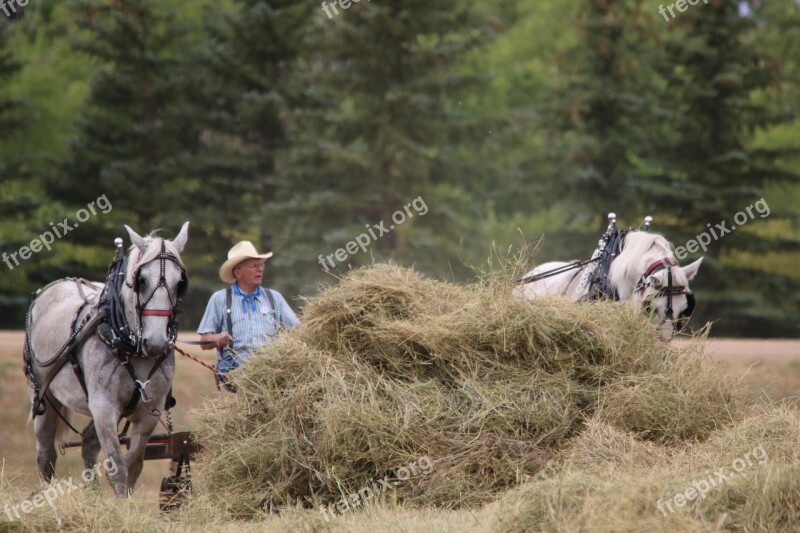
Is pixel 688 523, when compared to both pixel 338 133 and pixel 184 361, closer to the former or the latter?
pixel 184 361

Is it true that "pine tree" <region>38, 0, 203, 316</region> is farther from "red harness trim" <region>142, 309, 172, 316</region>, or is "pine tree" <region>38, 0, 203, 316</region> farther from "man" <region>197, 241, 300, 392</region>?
"red harness trim" <region>142, 309, 172, 316</region>

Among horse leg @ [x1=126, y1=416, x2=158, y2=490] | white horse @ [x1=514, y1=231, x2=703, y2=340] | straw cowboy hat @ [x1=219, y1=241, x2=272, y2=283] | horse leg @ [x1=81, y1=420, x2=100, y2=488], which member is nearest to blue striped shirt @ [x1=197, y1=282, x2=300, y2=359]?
straw cowboy hat @ [x1=219, y1=241, x2=272, y2=283]

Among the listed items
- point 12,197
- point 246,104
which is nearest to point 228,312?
point 246,104

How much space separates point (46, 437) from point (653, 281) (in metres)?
5.21

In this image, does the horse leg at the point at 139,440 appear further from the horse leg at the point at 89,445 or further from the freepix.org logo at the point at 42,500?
the freepix.org logo at the point at 42,500

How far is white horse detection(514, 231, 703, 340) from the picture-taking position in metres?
9.00

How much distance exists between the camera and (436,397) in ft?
24.3

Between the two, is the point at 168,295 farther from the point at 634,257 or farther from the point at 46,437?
the point at 634,257

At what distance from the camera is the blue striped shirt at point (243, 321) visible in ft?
29.6

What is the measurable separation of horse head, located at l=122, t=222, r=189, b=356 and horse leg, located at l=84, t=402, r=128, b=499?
0.56 metres

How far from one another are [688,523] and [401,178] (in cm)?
1972

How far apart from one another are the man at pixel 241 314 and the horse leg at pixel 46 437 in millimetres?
Answer: 1475

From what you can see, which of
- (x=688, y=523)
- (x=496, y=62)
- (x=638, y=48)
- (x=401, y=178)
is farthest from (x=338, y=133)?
(x=688, y=523)

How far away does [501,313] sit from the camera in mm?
7703
